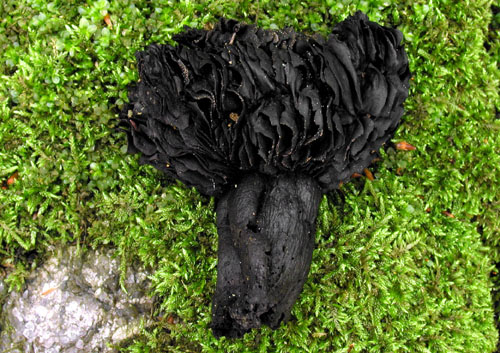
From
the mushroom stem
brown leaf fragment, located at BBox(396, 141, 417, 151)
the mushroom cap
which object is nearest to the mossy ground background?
brown leaf fragment, located at BBox(396, 141, 417, 151)

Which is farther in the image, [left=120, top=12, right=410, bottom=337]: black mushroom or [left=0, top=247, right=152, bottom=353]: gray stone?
[left=0, top=247, right=152, bottom=353]: gray stone

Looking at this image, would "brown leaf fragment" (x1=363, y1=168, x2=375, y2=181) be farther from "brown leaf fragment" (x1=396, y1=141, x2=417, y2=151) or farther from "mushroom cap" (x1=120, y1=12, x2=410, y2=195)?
"mushroom cap" (x1=120, y1=12, x2=410, y2=195)

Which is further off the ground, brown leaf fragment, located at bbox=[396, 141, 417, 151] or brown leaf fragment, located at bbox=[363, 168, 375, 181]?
brown leaf fragment, located at bbox=[396, 141, 417, 151]

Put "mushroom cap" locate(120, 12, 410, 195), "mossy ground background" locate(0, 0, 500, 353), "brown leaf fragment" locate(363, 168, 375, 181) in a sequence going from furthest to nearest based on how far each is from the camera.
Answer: "brown leaf fragment" locate(363, 168, 375, 181) < "mossy ground background" locate(0, 0, 500, 353) < "mushroom cap" locate(120, 12, 410, 195)

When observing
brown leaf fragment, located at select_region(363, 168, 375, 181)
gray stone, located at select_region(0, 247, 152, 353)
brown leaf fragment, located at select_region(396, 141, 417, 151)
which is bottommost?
gray stone, located at select_region(0, 247, 152, 353)

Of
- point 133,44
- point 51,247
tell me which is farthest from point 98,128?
point 51,247

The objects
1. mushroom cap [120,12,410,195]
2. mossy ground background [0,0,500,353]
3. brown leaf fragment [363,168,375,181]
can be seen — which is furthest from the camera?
brown leaf fragment [363,168,375,181]

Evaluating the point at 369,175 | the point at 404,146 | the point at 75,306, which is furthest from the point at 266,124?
the point at 75,306
